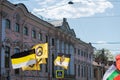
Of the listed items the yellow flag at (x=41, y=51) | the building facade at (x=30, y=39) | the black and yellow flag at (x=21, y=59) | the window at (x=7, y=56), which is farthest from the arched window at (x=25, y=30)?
the black and yellow flag at (x=21, y=59)

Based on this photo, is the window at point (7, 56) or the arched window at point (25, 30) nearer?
the window at point (7, 56)

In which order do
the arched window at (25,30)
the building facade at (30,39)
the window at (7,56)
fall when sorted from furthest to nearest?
the arched window at (25,30), the window at (7,56), the building facade at (30,39)

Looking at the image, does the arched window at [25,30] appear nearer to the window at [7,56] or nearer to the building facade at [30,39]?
the building facade at [30,39]

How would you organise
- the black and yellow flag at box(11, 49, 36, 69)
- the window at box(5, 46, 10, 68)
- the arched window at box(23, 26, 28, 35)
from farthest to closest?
1. the arched window at box(23, 26, 28, 35)
2. the window at box(5, 46, 10, 68)
3. the black and yellow flag at box(11, 49, 36, 69)

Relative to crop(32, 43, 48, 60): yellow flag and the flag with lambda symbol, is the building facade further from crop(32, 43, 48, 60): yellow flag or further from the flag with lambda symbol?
the flag with lambda symbol

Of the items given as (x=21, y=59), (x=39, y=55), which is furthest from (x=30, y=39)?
(x=21, y=59)

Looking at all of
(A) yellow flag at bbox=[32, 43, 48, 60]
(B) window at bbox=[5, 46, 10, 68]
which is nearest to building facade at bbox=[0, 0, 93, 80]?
(B) window at bbox=[5, 46, 10, 68]

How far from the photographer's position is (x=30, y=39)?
142 ft

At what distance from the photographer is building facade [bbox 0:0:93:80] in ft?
120

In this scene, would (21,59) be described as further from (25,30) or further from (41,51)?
(25,30)

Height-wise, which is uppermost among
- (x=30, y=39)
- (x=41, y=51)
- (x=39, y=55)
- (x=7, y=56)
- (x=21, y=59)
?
(x=30, y=39)

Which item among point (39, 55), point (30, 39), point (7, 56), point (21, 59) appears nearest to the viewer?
A: point (21, 59)

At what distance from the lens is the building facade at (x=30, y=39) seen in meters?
36.6

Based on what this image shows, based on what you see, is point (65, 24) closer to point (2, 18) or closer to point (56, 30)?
point (56, 30)
